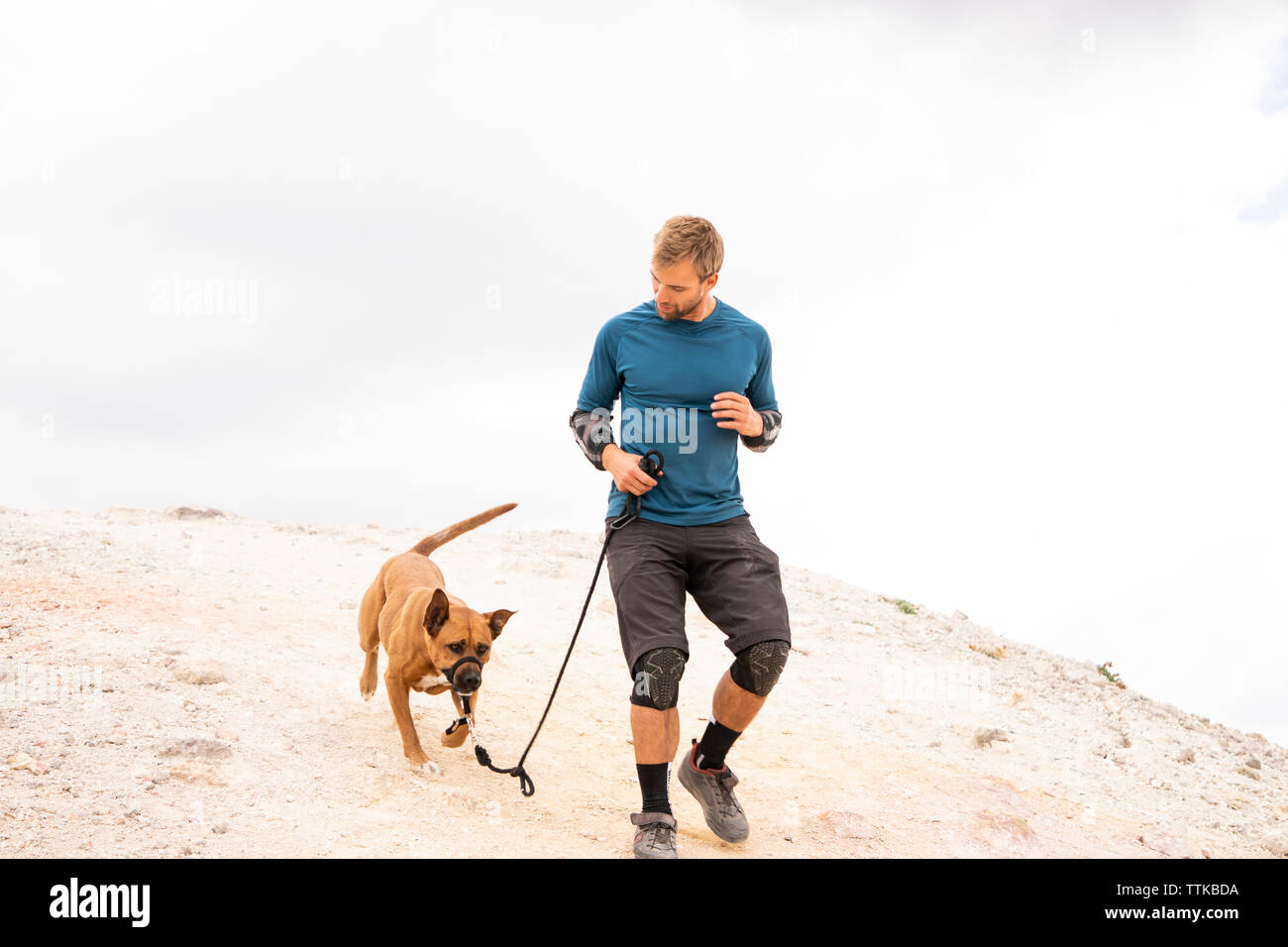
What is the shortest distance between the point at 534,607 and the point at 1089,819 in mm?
5789

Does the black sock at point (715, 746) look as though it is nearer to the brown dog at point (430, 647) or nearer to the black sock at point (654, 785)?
the black sock at point (654, 785)

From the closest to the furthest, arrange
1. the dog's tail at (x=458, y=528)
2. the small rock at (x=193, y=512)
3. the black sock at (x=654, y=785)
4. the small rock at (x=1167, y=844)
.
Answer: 1. the black sock at (x=654, y=785)
2. the small rock at (x=1167, y=844)
3. the dog's tail at (x=458, y=528)
4. the small rock at (x=193, y=512)

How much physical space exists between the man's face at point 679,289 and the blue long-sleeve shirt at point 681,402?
9cm

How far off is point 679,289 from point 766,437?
84 cm

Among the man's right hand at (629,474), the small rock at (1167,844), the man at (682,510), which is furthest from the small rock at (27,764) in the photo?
the small rock at (1167,844)

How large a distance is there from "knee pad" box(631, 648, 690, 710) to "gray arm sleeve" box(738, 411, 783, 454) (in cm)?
109

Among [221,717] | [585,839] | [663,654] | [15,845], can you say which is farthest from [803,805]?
[15,845]

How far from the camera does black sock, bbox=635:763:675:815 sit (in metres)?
4.32

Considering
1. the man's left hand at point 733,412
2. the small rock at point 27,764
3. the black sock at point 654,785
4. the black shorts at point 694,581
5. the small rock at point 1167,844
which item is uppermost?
the man's left hand at point 733,412

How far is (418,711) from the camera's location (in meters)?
6.48

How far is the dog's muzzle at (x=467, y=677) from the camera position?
5078 millimetres

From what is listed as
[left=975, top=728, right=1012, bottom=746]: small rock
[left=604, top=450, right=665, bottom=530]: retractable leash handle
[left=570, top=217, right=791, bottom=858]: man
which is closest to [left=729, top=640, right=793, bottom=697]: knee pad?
[left=570, top=217, right=791, bottom=858]: man

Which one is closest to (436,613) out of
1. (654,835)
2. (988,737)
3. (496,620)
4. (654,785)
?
(496,620)

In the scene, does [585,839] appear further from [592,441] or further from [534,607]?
[534,607]
